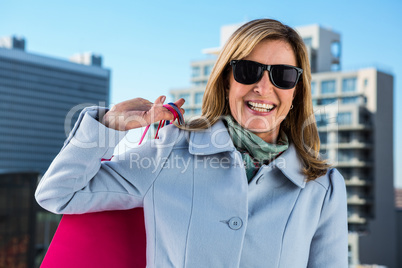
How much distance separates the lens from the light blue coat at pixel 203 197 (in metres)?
1.61

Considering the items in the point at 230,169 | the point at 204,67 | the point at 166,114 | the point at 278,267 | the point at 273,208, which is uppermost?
the point at 204,67

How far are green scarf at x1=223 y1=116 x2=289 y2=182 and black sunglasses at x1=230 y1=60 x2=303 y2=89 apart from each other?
0.18 m

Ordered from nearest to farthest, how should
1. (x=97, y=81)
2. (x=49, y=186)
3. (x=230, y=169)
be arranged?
(x=49, y=186)
(x=230, y=169)
(x=97, y=81)

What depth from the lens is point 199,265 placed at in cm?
165

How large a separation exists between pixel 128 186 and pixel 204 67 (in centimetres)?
6539

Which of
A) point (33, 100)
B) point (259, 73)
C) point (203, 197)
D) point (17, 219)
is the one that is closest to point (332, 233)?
point (203, 197)

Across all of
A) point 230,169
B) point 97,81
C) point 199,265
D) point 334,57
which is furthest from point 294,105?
point 97,81

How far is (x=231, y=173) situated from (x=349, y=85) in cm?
5810

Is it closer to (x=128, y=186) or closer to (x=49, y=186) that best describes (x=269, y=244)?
(x=128, y=186)

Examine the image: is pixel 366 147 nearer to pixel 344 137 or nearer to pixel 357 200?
pixel 344 137

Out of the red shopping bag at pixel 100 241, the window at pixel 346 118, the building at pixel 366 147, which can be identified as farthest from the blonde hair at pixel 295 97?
the window at pixel 346 118

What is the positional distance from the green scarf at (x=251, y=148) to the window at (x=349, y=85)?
2268 inches

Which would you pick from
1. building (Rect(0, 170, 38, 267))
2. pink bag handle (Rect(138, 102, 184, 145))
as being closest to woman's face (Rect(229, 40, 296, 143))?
pink bag handle (Rect(138, 102, 184, 145))

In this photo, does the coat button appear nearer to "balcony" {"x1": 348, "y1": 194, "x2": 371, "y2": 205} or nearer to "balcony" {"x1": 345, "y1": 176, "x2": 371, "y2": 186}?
"balcony" {"x1": 348, "y1": 194, "x2": 371, "y2": 205}
